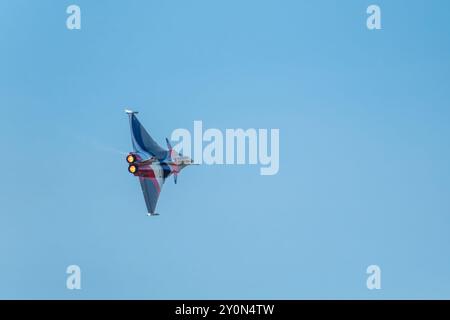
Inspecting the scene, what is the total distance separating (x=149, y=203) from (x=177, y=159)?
1.75 m

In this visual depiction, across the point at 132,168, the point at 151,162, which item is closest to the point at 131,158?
the point at 132,168

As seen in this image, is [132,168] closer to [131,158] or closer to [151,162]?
[131,158]

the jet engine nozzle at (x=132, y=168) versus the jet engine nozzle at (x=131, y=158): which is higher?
the jet engine nozzle at (x=131, y=158)

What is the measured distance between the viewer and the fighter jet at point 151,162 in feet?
93.8

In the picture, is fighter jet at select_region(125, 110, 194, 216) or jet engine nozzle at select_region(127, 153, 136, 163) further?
fighter jet at select_region(125, 110, 194, 216)

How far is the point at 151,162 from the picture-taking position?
2894cm

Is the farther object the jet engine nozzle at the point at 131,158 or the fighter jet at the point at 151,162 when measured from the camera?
the fighter jet at the point at 151,162

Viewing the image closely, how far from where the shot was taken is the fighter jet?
28.6m

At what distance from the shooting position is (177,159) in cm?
2888

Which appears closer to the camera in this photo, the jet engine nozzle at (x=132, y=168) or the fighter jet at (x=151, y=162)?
the jet engine nozzle at (x=132, y=168)
